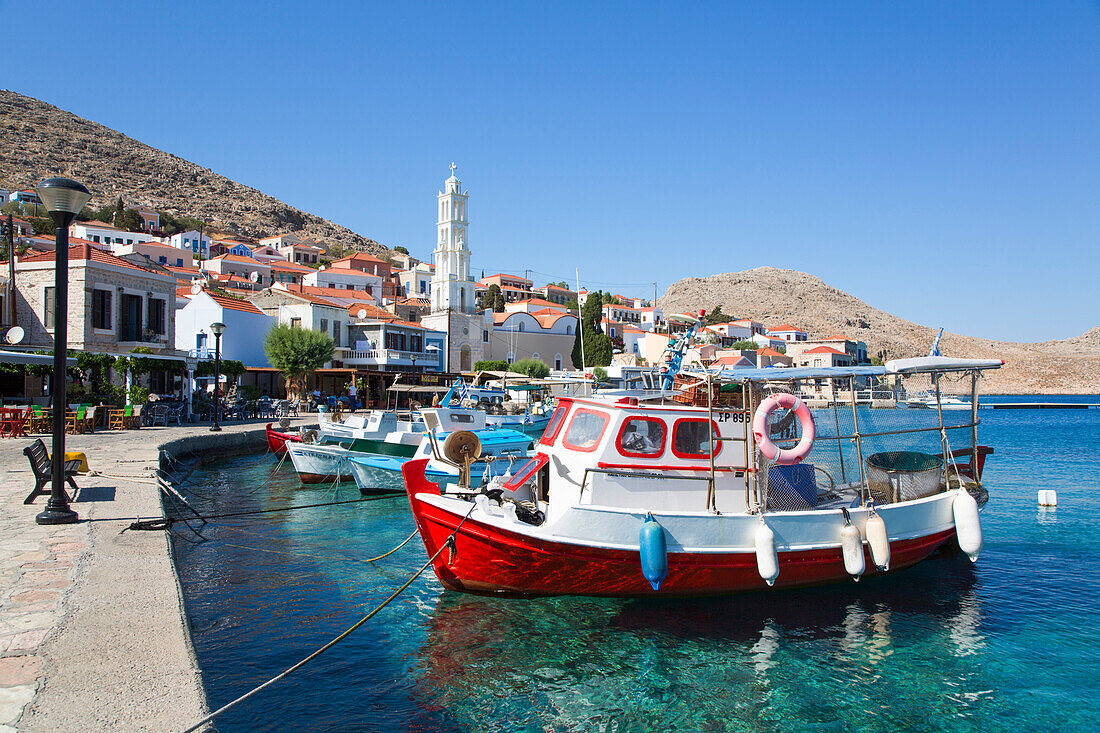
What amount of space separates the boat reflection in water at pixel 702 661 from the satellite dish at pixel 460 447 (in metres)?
4.43

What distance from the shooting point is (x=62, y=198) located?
25.3 ft

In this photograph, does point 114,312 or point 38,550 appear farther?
point 114,312

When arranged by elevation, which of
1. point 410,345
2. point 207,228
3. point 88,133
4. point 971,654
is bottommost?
point 971,654

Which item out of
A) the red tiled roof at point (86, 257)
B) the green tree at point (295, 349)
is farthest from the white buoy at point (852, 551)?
the green tree at point (295, 349)

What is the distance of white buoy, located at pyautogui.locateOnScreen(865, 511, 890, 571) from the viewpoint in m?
9.18

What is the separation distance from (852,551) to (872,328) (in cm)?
17370

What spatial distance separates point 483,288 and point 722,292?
10614 cm

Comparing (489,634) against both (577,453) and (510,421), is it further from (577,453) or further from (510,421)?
(510,421)

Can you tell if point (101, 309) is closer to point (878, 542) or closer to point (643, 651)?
point (643, 651)

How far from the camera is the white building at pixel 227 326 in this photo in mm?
40000

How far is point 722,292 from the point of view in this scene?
181 metres

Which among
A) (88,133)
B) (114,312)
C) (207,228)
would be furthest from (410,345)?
(88,133)

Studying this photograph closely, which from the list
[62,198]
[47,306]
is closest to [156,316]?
[47,306]

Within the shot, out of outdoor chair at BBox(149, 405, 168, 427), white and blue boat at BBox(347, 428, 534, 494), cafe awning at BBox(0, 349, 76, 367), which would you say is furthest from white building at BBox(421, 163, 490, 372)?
white and blue boat at BBox(347, 428, 534, 494)
